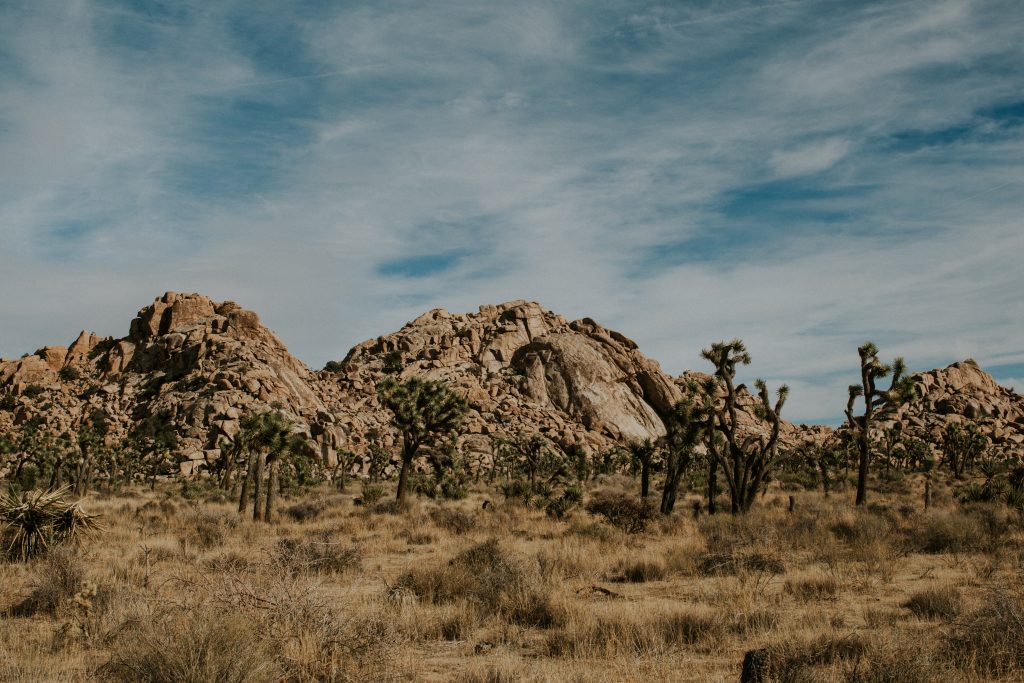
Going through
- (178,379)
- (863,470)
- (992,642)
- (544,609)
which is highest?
(178,379)

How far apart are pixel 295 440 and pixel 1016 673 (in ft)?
93.0

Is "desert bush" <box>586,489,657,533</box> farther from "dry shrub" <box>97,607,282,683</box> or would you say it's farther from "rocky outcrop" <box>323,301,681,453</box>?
"rocky outcrop" <box>323,301,681,453</box>

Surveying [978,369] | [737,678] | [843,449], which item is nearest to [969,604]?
[737,678]

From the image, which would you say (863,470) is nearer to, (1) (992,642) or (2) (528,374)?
(1) (992,642)

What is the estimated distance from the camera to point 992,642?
657 centimetres

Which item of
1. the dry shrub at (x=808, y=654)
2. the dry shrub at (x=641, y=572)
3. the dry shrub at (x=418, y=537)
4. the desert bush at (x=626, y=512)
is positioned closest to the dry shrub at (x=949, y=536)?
the dry shrub at (x=641, y=572)

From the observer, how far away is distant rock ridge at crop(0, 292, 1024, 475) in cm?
7950

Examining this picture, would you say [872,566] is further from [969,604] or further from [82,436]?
[82,436]

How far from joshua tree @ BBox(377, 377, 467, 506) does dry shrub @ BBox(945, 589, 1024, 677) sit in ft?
84.3

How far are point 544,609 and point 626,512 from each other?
10552mm

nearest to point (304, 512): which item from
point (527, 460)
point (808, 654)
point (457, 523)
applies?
point (457, 523)

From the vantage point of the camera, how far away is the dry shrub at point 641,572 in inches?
470

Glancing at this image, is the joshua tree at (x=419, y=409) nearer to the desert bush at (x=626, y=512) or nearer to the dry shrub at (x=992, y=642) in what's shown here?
the desert bush at (x=626, y=512)

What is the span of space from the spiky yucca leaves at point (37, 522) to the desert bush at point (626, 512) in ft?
41.9
